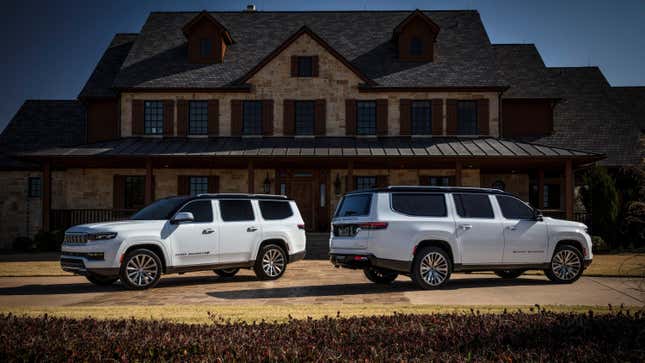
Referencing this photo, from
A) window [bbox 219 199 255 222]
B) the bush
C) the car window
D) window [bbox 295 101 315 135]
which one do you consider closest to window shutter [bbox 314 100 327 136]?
window [bbox 295 101 315 135]

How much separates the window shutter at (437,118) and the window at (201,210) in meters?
14.9

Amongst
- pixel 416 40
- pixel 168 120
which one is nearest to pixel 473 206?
pixel 416 40

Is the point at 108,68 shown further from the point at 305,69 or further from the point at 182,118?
the point at 305,69

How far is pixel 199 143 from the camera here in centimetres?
2428

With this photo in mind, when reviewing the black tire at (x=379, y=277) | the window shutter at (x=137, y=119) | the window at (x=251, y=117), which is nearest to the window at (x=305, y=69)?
the window at (x=251, y=117)

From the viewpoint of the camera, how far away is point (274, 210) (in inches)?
537

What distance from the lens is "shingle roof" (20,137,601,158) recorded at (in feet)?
70.7

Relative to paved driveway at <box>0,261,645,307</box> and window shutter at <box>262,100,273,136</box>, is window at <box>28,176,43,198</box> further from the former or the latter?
paved driveway at <box>0,261,645,307</box>

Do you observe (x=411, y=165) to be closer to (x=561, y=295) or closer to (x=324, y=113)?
(x=324, y=113)

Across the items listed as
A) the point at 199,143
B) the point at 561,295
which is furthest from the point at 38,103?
the point at 561,295

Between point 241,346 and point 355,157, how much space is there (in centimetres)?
1642

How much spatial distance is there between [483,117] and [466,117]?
28.6 inches

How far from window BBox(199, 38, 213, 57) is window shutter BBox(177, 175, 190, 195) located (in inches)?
222

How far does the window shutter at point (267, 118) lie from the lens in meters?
25.3
